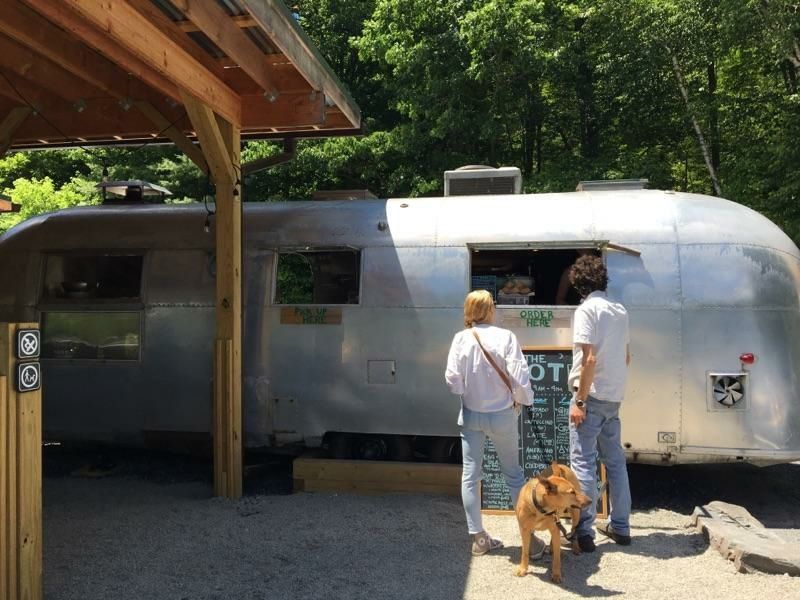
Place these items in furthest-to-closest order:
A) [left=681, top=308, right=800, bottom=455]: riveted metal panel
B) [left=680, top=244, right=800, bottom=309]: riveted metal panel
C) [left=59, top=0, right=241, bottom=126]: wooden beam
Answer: [left=680, top=244, right=800, bottom=309]: riveted metal panel
[left=681, top=308, right=800, bottom=455]: riveted metal panel
[left=59, top=0, right=241, bottom=126]: wooden beam

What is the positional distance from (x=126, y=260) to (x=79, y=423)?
1773 millimetres

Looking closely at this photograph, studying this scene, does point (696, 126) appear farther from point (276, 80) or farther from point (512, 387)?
point (512, 387)

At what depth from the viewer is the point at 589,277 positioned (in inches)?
180

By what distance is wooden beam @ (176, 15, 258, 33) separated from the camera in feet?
15.0

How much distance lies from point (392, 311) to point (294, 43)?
2.51 metres

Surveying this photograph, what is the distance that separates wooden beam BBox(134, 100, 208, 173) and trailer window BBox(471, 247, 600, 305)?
9.32ft

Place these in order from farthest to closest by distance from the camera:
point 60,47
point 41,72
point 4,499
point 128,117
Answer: point 128,117, point 41,72, point 60,47, point 4,499

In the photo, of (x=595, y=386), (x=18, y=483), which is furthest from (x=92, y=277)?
(x=595, y=386)

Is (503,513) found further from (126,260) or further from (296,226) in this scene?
(126,260)

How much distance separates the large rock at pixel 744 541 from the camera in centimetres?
419

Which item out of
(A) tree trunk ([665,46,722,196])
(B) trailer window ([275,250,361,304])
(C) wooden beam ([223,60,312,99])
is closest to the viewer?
(C) wooden beam ([223,60,312,99])

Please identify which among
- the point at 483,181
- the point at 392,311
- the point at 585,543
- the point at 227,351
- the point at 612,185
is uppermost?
the point at 483,181

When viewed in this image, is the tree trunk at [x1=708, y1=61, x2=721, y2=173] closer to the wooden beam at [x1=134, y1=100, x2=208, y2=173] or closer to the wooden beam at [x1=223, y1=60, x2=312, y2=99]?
the wooden beam at [x1=223, y1=60, x2=312, y2=99]

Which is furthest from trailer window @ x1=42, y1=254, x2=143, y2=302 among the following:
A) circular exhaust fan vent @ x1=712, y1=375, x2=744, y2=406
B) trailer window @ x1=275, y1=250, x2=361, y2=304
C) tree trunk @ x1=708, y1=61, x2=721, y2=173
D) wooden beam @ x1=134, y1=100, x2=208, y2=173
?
tree trunk @ x1=708, y1=61, x2=721, y2=173
